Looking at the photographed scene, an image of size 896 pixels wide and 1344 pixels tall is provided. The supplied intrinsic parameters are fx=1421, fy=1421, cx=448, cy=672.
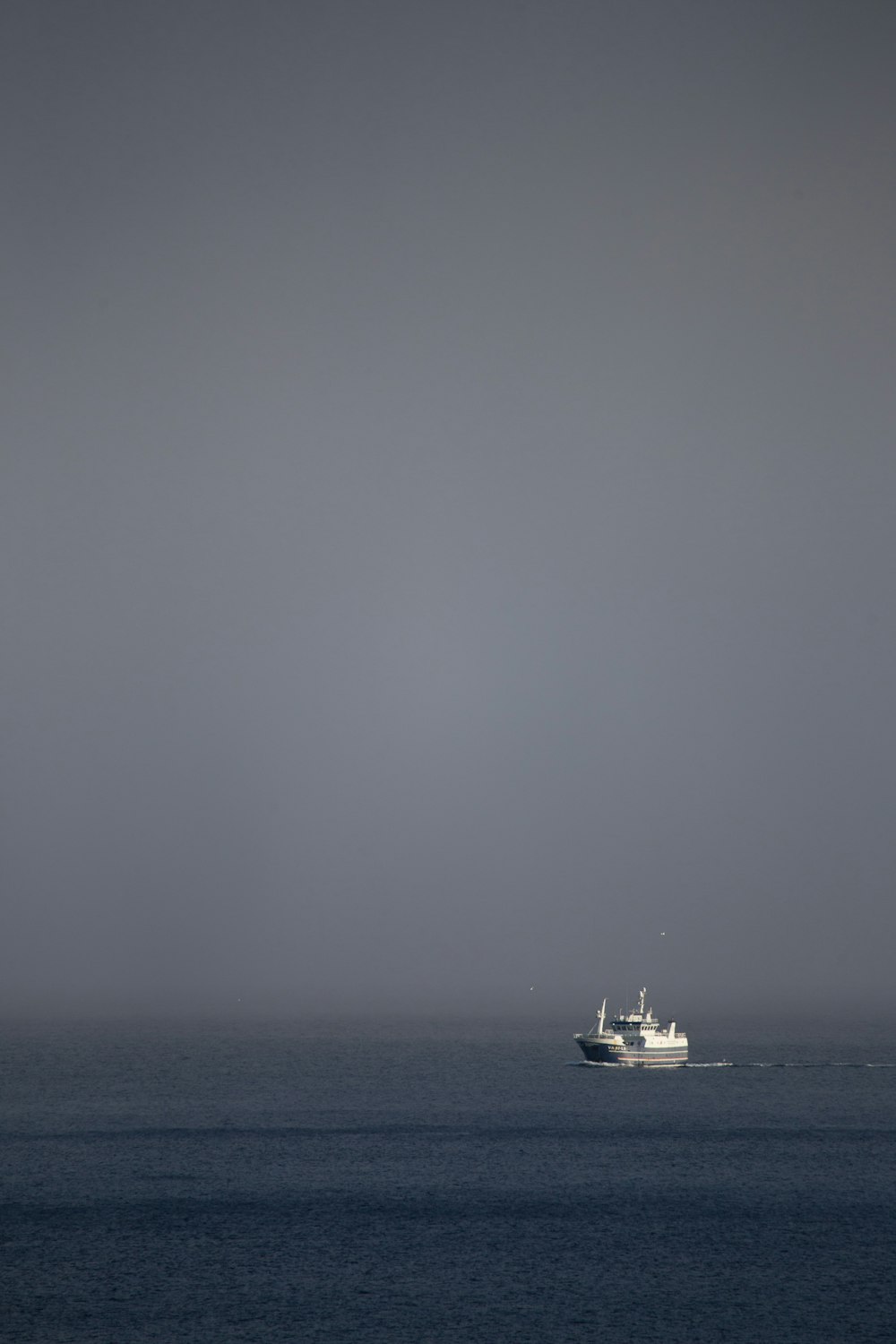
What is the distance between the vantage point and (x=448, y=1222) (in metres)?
98.8

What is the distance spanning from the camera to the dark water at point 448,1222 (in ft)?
249

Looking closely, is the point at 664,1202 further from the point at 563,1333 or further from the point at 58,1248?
the point at 58,1248

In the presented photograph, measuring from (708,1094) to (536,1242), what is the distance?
88.0 m

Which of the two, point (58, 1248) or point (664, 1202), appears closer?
point (58, 1248)

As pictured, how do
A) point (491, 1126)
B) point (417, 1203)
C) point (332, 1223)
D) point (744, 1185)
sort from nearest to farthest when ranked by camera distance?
point (332, 1223) → point (417, 1203) → point (744, 1185) → point (491, 1126)

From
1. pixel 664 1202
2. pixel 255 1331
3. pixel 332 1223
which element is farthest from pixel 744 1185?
pixel 255 1331

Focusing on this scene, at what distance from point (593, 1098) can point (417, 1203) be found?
2746 inches

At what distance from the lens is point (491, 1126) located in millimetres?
146000

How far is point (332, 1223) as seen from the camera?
98.4m

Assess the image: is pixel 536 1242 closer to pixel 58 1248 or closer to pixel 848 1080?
pixel 58 1248

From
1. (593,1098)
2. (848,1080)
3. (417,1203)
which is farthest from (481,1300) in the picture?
(848,1080)

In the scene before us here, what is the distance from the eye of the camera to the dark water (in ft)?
249

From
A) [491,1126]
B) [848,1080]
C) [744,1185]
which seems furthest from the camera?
[848,1080]

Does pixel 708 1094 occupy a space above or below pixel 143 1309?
above
